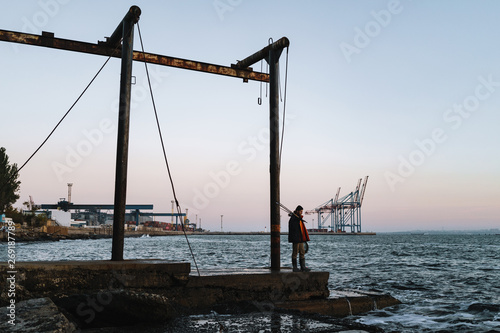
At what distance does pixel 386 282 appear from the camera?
14.5 meters

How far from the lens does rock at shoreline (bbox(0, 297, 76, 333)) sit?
11.8 ft

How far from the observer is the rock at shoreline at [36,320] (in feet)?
11.8

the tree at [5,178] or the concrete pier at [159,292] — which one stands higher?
the tree at [5,178]

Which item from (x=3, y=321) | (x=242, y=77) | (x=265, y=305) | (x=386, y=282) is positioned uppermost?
(x=242, y=77)

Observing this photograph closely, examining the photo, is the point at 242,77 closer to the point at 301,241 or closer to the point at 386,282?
the point at 301,241

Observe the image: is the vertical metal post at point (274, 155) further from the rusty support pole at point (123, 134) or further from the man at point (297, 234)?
the rusty support pole at point (123, 134)

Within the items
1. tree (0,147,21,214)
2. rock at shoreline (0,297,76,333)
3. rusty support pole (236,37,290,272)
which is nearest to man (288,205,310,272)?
rusty support pole (236,37,290,272)

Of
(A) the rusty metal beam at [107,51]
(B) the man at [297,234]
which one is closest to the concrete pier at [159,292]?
(B) the man at [297,234]

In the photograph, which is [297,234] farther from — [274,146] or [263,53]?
[263,53]

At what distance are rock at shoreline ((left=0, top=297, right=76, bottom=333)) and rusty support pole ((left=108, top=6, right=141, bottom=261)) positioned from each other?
2450mm

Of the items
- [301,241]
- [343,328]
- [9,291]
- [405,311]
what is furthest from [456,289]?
[9,291]

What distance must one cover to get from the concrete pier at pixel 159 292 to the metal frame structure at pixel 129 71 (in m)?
0.91

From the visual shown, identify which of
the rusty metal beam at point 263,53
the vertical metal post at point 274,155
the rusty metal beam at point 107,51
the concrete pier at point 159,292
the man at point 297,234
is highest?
the rusty metal beam at point 263,53

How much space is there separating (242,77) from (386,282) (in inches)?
385
